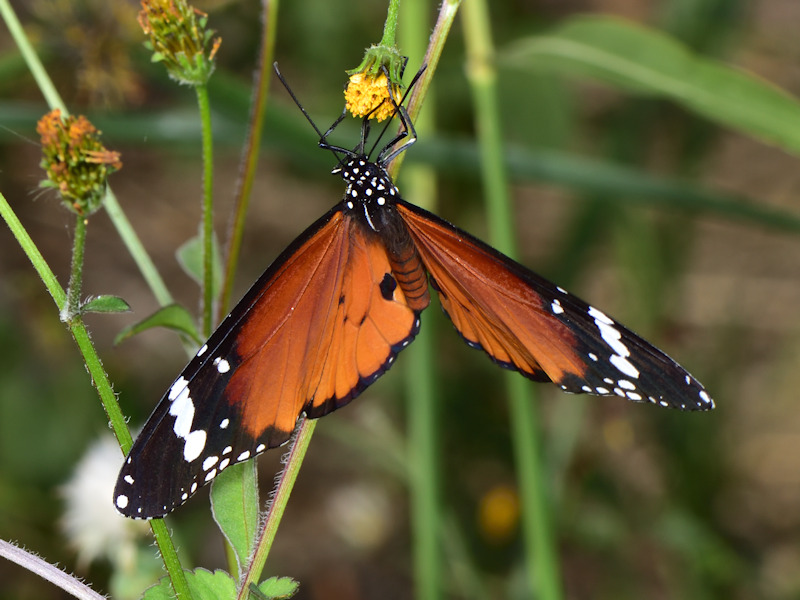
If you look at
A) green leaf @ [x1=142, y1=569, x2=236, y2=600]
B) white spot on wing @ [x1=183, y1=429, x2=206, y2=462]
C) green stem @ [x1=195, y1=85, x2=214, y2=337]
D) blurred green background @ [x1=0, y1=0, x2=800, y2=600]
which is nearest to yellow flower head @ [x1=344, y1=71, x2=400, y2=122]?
green stem @ [x1=195, y1=85, x2=214, y2=337]

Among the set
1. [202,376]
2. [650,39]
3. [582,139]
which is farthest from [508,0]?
[202,376]

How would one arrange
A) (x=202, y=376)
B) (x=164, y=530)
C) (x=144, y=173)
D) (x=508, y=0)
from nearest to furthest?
(x=164, y=530), (x=202, y=376), (x=508, y=0), (x=144, y=173)

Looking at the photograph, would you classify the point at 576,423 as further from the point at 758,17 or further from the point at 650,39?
the point at 758,17

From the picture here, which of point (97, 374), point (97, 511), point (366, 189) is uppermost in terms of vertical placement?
point (366, 189)

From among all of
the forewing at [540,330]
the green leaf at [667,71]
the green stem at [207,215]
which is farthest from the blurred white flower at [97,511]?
the green leaf at [667,71]

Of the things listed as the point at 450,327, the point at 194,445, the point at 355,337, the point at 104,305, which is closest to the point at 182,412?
the point at 194,445

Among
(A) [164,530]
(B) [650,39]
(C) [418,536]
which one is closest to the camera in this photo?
(A) [164,530]

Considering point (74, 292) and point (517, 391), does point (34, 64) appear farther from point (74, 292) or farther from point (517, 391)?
point (517, 391)
